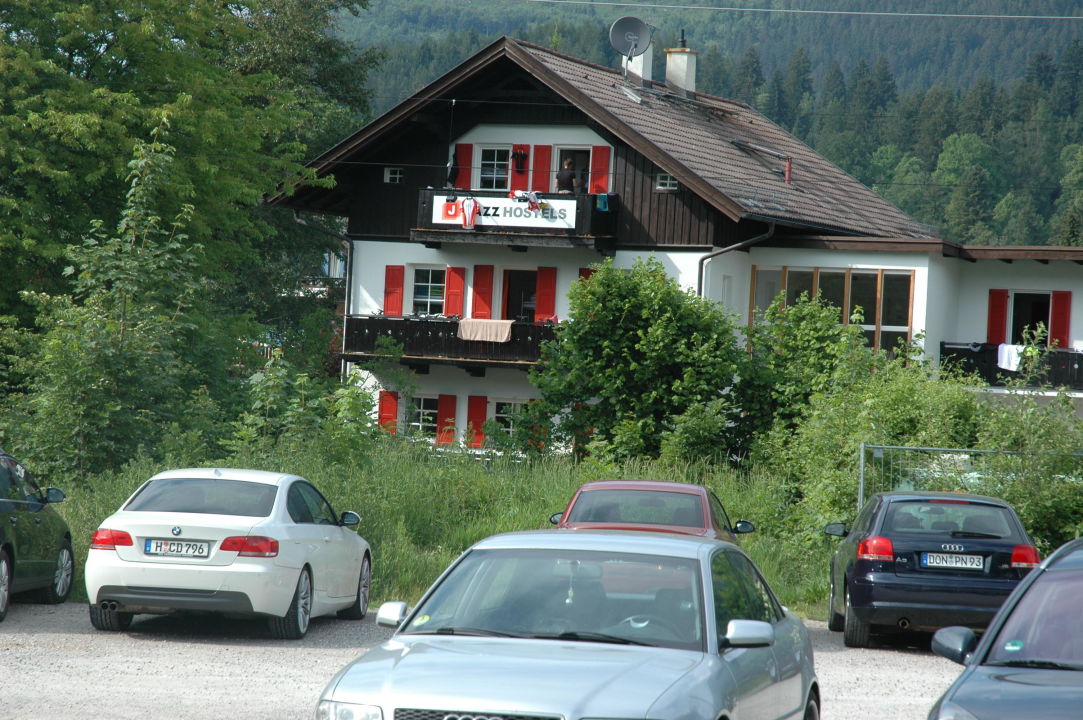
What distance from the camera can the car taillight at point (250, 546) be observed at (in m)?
11.8

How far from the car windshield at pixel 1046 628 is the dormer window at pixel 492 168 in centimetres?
3126

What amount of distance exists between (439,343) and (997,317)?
14.8 meters

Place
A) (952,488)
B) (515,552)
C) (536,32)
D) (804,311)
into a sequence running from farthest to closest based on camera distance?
(536,32)
(804,311)
(952,488)
(515,552)

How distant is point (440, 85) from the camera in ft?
117

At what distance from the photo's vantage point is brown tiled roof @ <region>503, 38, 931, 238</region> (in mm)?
34375

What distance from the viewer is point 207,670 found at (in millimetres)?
10688

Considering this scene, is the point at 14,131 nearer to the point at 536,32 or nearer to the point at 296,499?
the point at 296,499

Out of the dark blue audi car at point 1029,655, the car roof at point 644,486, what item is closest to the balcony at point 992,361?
the car roof at point 644,486

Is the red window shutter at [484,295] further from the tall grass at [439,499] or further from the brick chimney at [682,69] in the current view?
the tall grass at [439,499]

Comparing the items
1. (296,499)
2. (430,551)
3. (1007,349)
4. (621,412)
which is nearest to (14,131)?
(621,412)

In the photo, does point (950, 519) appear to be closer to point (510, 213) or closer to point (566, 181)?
point (566, 181)

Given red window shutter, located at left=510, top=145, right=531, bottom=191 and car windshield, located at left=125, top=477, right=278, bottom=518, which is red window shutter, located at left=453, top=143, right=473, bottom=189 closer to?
red window shutter, located at left=510, top=145, right=531, bottom=191

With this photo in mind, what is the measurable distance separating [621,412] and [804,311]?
4.09 m

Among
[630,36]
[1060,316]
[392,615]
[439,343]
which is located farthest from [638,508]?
[630,36]
